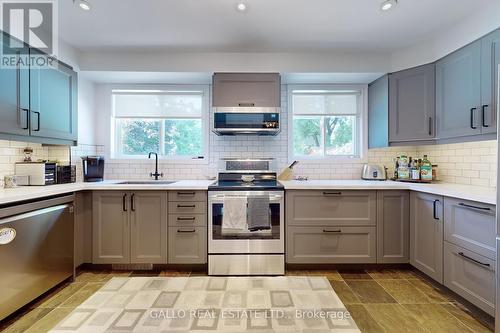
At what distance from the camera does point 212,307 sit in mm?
2057

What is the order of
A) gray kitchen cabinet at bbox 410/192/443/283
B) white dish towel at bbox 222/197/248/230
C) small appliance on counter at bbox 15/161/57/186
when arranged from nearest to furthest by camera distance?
1. gray kitchen cabinet at bbox 410/192/443/283
2. small appliance on counter at bbox 15/161/57/186
3. white dish towel at bbox 222/197/248/230

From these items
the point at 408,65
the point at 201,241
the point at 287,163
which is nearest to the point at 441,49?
the point at 408,65

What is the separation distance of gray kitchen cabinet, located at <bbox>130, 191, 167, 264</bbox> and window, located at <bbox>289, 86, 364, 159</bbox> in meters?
1.82

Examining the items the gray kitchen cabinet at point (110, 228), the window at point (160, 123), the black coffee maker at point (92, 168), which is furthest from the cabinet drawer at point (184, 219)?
the black coffee maker at point (92, 168)

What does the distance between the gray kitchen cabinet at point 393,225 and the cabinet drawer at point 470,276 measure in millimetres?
509

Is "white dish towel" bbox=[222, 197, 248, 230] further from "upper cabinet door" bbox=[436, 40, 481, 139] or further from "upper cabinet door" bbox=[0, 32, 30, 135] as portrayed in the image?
"upper cabinet door" bbox=[436, 40, 481, 139]

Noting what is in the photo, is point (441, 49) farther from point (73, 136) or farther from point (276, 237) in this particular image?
point (73, 136)

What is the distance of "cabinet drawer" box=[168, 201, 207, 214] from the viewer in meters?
2.69

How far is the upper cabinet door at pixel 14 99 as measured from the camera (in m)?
2.01

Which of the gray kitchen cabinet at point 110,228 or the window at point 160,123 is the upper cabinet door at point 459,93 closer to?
the window at point 160,123

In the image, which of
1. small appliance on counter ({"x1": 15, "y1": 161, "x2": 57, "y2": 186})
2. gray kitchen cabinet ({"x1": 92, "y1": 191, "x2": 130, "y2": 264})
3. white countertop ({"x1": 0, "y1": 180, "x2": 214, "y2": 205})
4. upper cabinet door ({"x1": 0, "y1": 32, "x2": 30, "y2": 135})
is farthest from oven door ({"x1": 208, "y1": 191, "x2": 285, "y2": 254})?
upper cabinet door ({"x1": 0, "y1": 32, "x2": 30, "y2": 135})

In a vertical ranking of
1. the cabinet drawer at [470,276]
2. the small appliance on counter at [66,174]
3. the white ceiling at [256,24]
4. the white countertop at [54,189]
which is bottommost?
the cabinet drawer at [470,276]

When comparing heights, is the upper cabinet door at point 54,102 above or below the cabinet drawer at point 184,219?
above

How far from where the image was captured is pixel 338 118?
3531 millimetres
